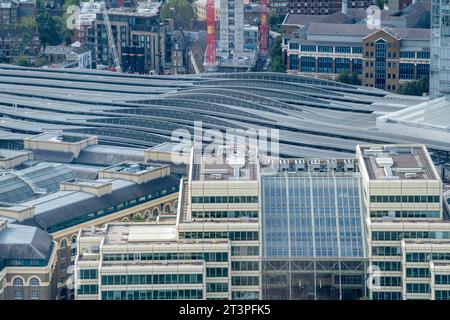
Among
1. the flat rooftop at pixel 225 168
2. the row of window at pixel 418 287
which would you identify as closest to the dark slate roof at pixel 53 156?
the flat rooftop at pixel 225 168

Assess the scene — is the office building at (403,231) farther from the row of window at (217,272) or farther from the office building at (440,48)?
the office building at (440,48)

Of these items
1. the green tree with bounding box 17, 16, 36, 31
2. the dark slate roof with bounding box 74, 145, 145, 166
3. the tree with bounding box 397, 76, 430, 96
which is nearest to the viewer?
the dark slate roof with bounding box 74, 145, 145, 166

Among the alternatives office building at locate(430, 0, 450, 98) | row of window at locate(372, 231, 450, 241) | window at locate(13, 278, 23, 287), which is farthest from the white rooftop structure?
window at locate(13, 278, 23, 287)

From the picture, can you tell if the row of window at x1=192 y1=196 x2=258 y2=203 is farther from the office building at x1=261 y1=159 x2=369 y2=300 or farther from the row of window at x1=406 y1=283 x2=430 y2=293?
the row of window at x1=406 y1=283 x2=430 y2=293

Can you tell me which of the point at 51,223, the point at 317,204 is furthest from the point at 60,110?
the point at 317,204

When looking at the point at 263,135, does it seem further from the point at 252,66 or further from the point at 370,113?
the point at 252,66

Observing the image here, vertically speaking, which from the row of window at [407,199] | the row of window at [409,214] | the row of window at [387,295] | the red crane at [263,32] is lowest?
the row of window at [387,295]
